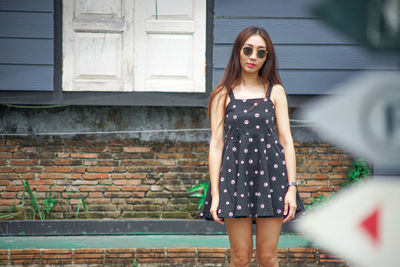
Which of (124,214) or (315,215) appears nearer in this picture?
Result: (315,215)

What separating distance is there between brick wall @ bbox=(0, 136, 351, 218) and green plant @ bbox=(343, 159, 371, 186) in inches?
3.1

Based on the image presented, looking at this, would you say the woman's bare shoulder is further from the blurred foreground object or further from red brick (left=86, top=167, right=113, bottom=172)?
red brick (left=86, top=167, right=113, bottom=172)

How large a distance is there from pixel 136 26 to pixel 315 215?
464cm

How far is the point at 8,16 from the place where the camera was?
17.1ft

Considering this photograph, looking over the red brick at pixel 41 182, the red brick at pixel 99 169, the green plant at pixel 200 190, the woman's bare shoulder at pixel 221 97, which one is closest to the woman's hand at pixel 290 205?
the woman's bare shoulder at pixel 221 97


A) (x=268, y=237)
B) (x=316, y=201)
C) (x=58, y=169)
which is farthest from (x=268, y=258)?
(x=58, y=169)

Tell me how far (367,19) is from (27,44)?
4865mm

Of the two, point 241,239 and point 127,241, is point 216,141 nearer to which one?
point 241,239

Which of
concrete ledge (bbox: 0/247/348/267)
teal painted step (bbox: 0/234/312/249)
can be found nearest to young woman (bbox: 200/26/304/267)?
concrete ledge (bbox: 0/247/348/267)

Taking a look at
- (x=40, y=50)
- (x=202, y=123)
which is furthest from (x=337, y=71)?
(x=40, y=50)

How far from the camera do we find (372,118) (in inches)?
34.8

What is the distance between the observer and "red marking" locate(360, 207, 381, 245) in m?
0.88

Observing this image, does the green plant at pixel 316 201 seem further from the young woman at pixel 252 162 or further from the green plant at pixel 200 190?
the young woman at pixel 252 162

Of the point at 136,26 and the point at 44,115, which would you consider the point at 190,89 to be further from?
the point at 44,115
